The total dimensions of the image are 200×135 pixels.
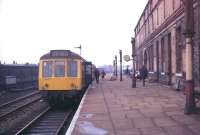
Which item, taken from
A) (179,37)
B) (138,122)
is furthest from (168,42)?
(138,122)

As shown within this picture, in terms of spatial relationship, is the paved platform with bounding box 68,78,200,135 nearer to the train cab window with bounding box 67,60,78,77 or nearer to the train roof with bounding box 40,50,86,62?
the train cab window with bounding box 67,60,78,77

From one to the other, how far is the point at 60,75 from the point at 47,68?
0.88 meters

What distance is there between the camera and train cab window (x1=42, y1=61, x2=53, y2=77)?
20609 mm

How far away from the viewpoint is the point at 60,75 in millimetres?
20500

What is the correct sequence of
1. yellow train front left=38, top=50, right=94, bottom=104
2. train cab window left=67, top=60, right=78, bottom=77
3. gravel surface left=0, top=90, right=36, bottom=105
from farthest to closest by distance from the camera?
gravel surface left=0, top=90, right=36, bottom=105 → train cab window left=67, top=60, right=78, bottom=77 → yellow train front left=38, top=50, right=94, bottom=104

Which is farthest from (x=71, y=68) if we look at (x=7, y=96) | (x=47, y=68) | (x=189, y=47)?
(x=7, y=96)

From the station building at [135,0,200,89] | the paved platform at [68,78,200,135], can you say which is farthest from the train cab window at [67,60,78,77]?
the paved platform at [68,78,200,135]

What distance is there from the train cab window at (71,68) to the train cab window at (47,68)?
944 millimetres

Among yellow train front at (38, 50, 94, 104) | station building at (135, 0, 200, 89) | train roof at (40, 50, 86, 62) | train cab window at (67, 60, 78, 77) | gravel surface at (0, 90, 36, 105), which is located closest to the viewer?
station building at (135, 0, 200, 89)

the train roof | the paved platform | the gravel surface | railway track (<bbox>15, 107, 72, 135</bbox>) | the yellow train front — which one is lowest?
railway track (<bbox>15, 107, 72, 135</bbox>)

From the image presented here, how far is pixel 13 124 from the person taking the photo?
1545 centimetres

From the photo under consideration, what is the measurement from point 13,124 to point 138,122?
6642 mm

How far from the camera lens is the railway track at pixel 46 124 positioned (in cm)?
1341

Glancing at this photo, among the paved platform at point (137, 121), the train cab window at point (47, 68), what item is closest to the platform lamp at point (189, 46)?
the paved platform at point (137, 121)
